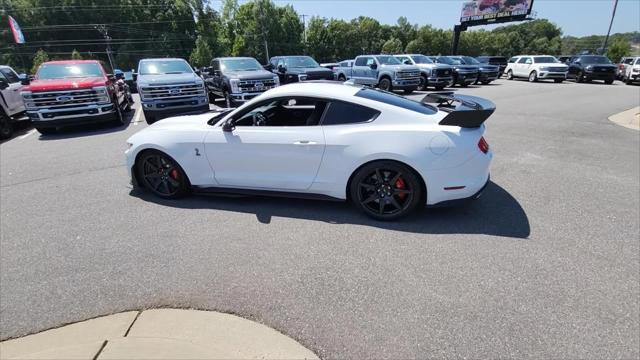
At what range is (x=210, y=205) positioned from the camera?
4.27 metres

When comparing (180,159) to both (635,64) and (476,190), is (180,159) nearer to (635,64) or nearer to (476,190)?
(476,190)

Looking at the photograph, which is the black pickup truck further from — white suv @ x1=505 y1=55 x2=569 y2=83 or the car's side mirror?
white suv @ x1=505 y1=55 x2=569 y2=83

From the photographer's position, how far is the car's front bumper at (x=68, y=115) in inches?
331

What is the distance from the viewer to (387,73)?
15797 mm

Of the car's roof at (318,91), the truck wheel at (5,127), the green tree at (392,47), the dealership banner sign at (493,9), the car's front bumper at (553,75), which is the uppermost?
the dealership banner sign at (493,9)

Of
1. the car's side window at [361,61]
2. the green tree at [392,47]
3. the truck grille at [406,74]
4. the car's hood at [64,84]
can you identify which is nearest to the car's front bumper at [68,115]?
the car's hood at [64,84]

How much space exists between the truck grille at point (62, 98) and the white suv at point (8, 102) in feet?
5.59

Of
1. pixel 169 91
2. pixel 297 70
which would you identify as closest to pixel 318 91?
pixel 169 91

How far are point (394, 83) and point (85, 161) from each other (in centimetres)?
1298

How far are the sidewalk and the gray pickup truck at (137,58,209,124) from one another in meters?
7.86

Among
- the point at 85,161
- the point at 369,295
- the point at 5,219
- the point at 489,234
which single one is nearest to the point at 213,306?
the point at 369,295

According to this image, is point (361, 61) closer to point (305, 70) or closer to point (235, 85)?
point (305, 70)

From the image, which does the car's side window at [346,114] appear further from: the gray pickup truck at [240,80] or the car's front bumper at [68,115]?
the car's front bumper at [68,115]

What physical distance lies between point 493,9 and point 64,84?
45729 millimetres
